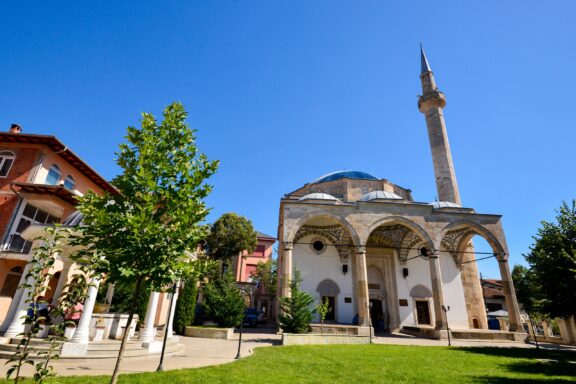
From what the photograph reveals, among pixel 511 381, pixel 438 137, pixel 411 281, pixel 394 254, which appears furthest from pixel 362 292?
pixel 438 137

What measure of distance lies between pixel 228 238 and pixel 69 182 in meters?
14.3

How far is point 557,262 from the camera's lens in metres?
12.7

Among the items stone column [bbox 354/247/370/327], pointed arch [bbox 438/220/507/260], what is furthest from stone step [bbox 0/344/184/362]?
pointed arch [bbox 438/220/507/260]

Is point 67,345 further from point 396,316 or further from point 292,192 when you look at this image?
point 292,192

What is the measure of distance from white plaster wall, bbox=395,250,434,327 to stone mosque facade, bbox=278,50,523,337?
66mm

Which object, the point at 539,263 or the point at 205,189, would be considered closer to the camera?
the point at 205,189

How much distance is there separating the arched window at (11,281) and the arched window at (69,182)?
15.7 ft

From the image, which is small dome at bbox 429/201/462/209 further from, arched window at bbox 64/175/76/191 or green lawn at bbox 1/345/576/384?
arched window at bbox 64/175/76/191

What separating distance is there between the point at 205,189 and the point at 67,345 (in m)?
6.31

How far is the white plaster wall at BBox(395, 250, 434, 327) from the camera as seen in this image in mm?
20516

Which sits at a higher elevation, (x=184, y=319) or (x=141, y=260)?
(x=141, y=260)

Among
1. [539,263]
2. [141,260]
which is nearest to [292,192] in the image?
[539,263]

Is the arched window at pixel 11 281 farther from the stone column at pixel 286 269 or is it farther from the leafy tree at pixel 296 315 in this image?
the stone column at pixel 286 269

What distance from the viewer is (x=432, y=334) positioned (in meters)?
16.4
